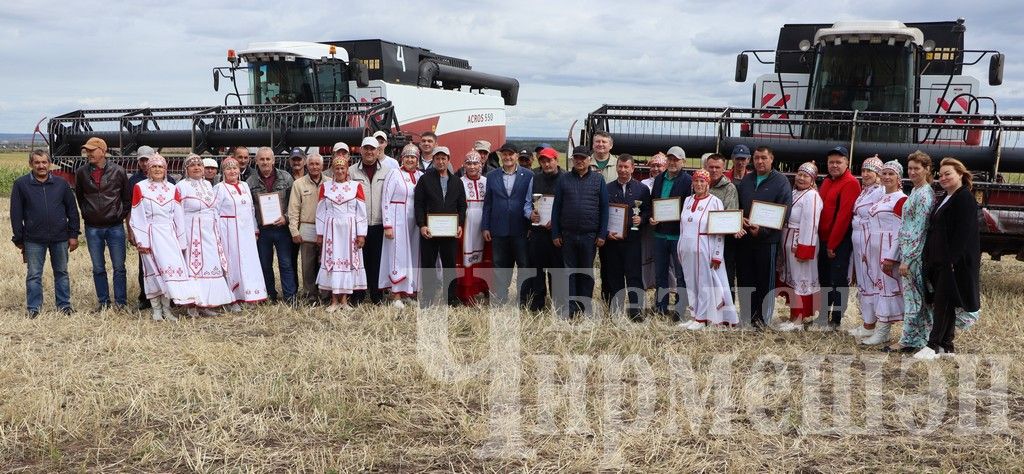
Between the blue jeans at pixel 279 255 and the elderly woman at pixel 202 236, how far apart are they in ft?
1.49

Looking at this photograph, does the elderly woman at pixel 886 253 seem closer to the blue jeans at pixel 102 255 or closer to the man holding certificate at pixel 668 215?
the man holding certificate at pixel 668 215

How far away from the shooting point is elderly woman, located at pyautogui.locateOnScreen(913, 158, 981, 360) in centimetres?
598

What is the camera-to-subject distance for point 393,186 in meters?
7.96

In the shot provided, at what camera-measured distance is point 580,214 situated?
725 centimetres

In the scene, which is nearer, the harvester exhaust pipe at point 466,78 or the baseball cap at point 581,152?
the baseball cap at point 581,152

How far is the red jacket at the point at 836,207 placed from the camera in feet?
22.8

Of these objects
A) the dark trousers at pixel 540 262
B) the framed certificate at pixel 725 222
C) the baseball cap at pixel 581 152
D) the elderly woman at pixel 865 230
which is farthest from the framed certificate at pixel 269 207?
the elderly woman at pixel 865 230

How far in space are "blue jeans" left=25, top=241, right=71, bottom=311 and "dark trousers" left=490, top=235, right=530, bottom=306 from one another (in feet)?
12.6

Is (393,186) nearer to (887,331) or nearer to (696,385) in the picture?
(696,385)

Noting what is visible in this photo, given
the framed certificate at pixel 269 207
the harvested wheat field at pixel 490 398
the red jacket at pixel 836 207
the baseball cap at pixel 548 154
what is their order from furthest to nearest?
the framed certificate at pixel 269 207 < the baseball cap at pixel 548 154 < the red jacket at pixel 836 207 < the harvested wheat field at pixel 490 398

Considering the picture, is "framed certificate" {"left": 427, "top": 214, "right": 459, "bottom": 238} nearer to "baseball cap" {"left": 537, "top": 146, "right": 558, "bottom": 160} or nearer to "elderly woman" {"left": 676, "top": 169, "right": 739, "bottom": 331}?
"baseball cap" {"left": 537, "top": 146, "right": 558, "bottom": 160}

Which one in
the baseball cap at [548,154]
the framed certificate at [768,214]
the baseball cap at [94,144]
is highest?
the baseball cap at [94,144]

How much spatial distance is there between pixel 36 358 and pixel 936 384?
20.3ft

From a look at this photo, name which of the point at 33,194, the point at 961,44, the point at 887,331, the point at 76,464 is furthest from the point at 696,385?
the point at 961,44
